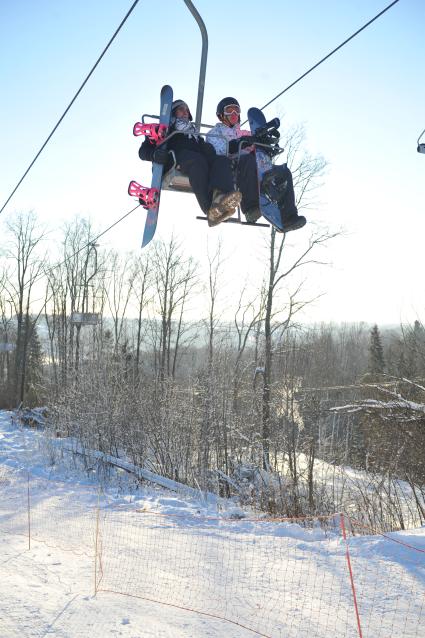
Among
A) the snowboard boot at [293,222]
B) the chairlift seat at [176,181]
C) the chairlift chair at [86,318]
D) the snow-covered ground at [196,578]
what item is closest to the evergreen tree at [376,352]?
the chairlift chair at [86,318]

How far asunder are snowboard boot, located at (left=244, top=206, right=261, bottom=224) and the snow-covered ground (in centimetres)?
387

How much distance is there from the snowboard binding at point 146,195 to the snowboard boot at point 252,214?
990 mm

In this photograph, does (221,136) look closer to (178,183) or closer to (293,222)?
(178,183)

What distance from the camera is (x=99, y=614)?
4.43m

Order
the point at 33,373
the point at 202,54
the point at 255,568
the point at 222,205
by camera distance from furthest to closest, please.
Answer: the point at 33,373 → the point at 255,568 → the point at 222,205 → the point at 202,54

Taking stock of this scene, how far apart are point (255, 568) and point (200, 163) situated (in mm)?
4736

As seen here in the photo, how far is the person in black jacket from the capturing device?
188 inches

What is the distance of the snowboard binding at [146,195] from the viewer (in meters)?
5.17

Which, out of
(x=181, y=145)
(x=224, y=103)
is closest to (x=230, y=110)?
(x=224, y=103)

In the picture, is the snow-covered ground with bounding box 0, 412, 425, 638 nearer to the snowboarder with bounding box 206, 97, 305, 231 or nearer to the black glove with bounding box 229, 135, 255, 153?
the snowboarder with bounding box 206, 97, 305, 231

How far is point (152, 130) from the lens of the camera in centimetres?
502

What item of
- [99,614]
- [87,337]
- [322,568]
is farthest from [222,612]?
[87,337]

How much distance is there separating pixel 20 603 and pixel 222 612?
1.90m

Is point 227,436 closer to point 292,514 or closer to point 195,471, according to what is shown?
point 195,471
